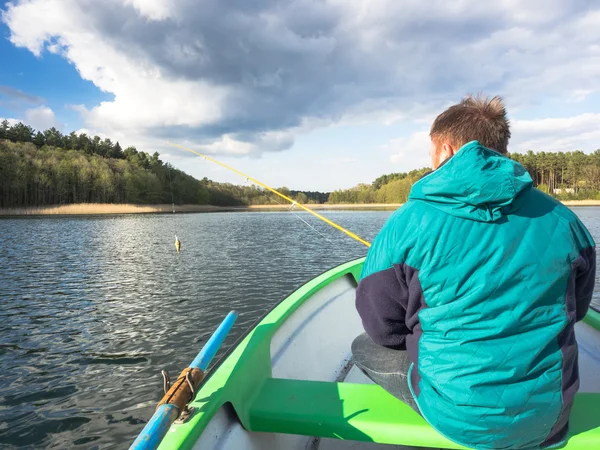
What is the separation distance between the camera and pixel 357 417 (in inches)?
67.4

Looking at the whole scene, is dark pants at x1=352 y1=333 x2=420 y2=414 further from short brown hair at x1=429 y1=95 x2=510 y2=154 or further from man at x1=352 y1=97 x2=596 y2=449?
short brown hair at x1=429 y1=95 x2=510 y2=154

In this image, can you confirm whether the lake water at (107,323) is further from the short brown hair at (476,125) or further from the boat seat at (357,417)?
the short brown hair at (476,125)

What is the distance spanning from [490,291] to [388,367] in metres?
0.71

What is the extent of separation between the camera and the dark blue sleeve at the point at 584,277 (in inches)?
54.9

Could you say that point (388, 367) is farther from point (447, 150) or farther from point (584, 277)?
point (447, 150)

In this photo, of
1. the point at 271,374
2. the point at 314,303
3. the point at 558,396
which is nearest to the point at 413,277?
the point at 558,396

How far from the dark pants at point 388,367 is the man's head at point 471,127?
2.90 feet

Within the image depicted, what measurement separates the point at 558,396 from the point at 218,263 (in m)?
12.5

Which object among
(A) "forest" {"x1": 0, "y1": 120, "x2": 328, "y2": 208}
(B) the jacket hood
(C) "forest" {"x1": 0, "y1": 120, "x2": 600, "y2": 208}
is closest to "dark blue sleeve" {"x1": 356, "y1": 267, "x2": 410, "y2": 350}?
(B) the jacket hood

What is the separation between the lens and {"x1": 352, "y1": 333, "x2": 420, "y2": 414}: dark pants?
171 cm

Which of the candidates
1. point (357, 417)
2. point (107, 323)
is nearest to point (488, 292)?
point (357, 417)

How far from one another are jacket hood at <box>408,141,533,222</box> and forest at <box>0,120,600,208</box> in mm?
41561

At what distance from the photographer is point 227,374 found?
1.84 metres

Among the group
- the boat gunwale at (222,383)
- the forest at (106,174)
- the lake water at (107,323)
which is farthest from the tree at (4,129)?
the boat gunwale at (222,383)
